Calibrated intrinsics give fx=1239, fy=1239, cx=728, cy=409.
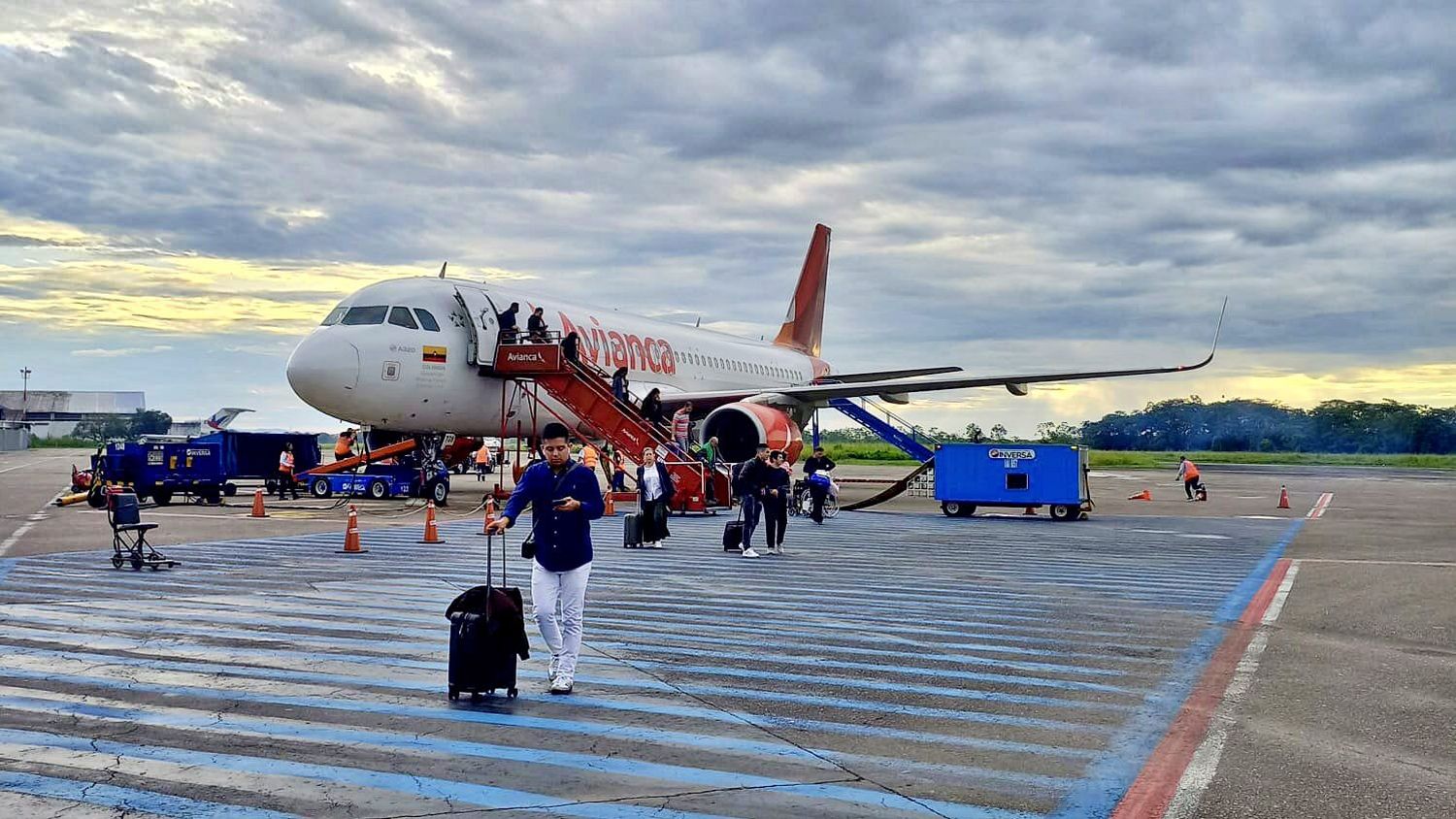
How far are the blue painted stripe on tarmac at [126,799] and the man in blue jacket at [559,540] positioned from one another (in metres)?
2.63

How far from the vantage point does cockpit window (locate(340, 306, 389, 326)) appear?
22875 millimetres

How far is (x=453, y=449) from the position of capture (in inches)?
1088

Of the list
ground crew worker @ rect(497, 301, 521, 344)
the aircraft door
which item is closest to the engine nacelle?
ground crew worker @ rect(497, 301, 521, 344)

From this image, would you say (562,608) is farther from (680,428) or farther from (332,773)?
(680,428)

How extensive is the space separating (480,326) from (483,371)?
894 mm

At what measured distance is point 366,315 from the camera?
23000 mm

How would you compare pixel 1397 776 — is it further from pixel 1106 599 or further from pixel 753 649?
pixel 1106 599

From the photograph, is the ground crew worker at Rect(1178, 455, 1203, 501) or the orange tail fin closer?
the ground crew worker at Rect(1178, 455, 1203, 501)

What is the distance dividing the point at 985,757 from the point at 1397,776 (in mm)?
1897

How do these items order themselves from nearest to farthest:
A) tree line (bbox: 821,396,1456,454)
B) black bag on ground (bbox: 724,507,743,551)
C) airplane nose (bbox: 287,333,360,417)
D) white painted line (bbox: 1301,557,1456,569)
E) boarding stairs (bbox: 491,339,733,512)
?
white painted line (bbox: 1301,557,1456,569) < black bag on ground (bbox: 724,507,743,551) < airplane nose (bbox: 287,333,360,417) < boarding stairs (bbox: 491,339,733,512) < tree line (bbox: 821,396,1456,454)

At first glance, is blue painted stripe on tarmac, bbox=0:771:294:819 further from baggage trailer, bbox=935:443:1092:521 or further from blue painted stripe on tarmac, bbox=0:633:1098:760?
baggage trailer, bbox=935:443:1092:521

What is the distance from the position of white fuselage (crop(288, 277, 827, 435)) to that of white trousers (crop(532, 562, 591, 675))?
15.2 m

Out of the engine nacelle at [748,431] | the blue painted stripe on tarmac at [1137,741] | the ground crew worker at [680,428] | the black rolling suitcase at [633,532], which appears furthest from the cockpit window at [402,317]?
the blue painted stripe on tarmac at [1137,741]

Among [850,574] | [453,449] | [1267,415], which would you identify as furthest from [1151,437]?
[850,574]
